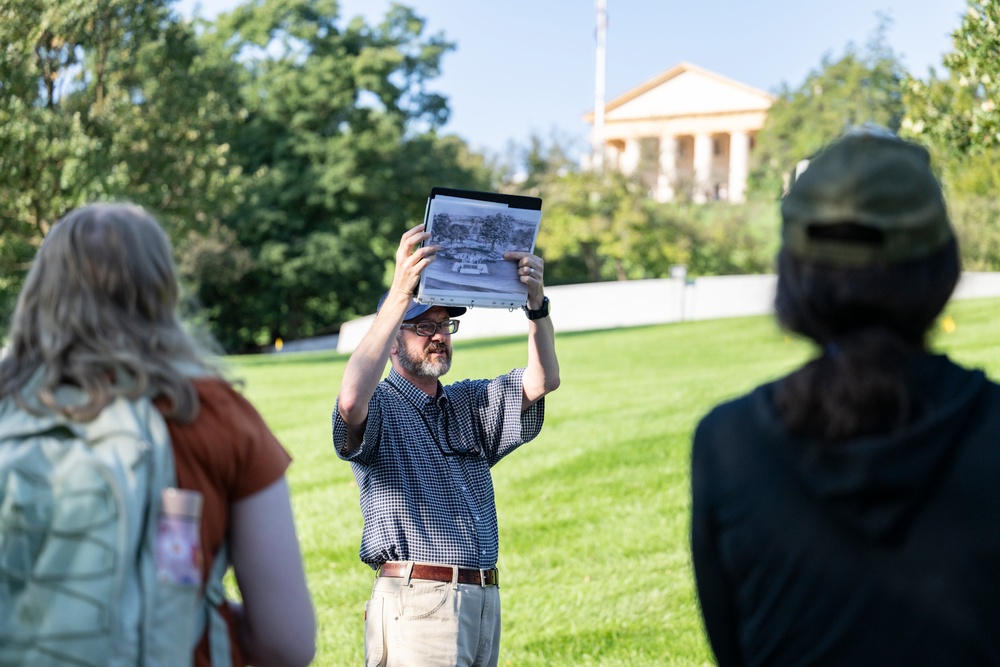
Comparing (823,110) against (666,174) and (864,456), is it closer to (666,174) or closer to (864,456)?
(666,174)

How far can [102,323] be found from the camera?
2219mm

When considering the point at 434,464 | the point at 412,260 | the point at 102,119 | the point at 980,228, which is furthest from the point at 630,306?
the point at 412,260

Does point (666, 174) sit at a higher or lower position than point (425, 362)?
lower

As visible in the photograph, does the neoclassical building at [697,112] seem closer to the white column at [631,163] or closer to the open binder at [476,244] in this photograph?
the white column at [631,163]

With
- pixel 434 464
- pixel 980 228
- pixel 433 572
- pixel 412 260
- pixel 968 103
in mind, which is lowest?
pixel 980 228

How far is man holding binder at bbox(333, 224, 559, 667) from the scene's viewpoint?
3736 millimetres

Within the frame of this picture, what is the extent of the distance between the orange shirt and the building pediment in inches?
3083

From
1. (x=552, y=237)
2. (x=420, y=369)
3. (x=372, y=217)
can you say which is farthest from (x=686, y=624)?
(x=372, y=217)

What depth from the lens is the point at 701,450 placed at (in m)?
2.02

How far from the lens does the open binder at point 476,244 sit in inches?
146

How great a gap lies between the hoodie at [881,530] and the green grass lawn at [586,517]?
0.20 meters

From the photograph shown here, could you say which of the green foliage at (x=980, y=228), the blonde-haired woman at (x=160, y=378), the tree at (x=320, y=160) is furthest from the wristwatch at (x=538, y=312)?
the tree at (x=320, y=160)

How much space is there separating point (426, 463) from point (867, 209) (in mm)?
2389

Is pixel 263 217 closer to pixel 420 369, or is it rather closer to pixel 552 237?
pixel 552 237
